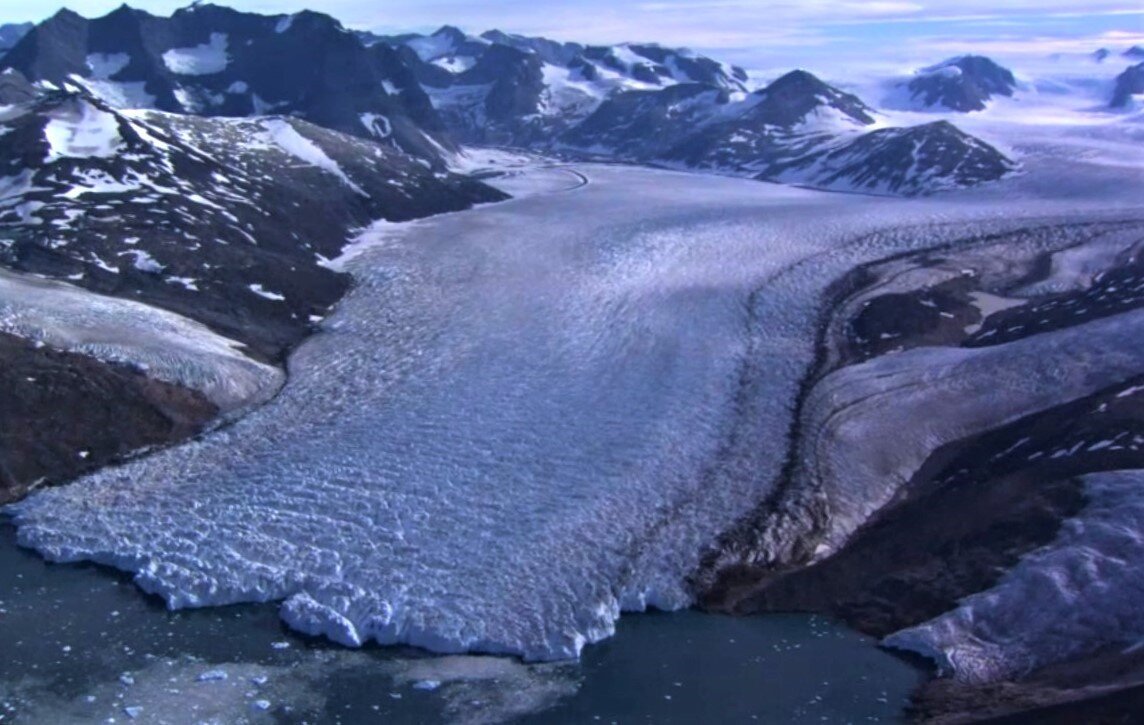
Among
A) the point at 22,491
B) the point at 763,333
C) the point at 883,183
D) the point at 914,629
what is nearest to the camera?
the point at 914,629

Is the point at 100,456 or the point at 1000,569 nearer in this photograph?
the point at 1000,569

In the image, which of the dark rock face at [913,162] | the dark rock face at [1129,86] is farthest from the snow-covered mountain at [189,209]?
the dark rock face at [1129,86]

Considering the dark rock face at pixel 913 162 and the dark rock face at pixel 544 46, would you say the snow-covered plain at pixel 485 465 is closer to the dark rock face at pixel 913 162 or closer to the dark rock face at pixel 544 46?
the dark rock face at pixel 913 162

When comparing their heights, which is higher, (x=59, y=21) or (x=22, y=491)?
(x=59, y=21)

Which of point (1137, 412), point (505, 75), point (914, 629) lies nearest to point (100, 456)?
point (914, 629)

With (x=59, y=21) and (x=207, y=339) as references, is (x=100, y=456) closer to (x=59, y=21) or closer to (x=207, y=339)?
(x=207, y=339)

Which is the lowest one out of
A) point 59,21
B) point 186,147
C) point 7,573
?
point 7,573

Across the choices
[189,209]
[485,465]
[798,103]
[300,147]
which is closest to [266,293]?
[189,209]
